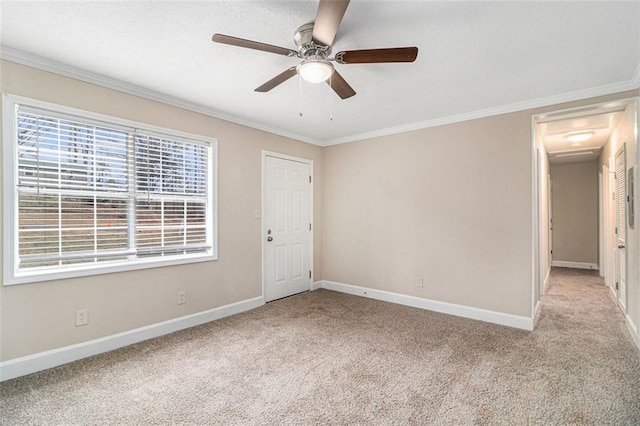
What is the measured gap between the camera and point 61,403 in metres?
1.99

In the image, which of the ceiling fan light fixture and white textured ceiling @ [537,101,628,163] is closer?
the ceiling fan light fixture

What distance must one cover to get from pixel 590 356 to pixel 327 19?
3.36 meters

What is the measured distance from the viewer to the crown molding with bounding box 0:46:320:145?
229cm

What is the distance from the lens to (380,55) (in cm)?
181

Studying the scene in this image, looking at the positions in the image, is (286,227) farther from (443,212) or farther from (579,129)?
(579,129)

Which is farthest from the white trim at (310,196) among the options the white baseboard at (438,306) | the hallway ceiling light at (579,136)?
the hallway ceiling light at (579,136)

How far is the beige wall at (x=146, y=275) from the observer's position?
234 cm

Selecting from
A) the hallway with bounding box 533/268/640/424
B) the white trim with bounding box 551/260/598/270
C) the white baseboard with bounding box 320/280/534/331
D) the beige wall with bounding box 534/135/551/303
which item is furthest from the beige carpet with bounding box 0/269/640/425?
the white trim with bounding box 551/260/598/270

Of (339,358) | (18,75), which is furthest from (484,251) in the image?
(18,75)

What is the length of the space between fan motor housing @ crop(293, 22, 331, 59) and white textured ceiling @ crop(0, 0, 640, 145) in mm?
65

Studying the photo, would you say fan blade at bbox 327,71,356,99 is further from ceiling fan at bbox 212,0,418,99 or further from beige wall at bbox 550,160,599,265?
beige wall at bbox 550,160,599,265

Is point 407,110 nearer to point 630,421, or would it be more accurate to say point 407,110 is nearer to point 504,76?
point 504,76

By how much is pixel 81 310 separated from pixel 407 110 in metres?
3.79

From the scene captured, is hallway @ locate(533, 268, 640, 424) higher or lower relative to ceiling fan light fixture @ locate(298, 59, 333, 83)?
lower
